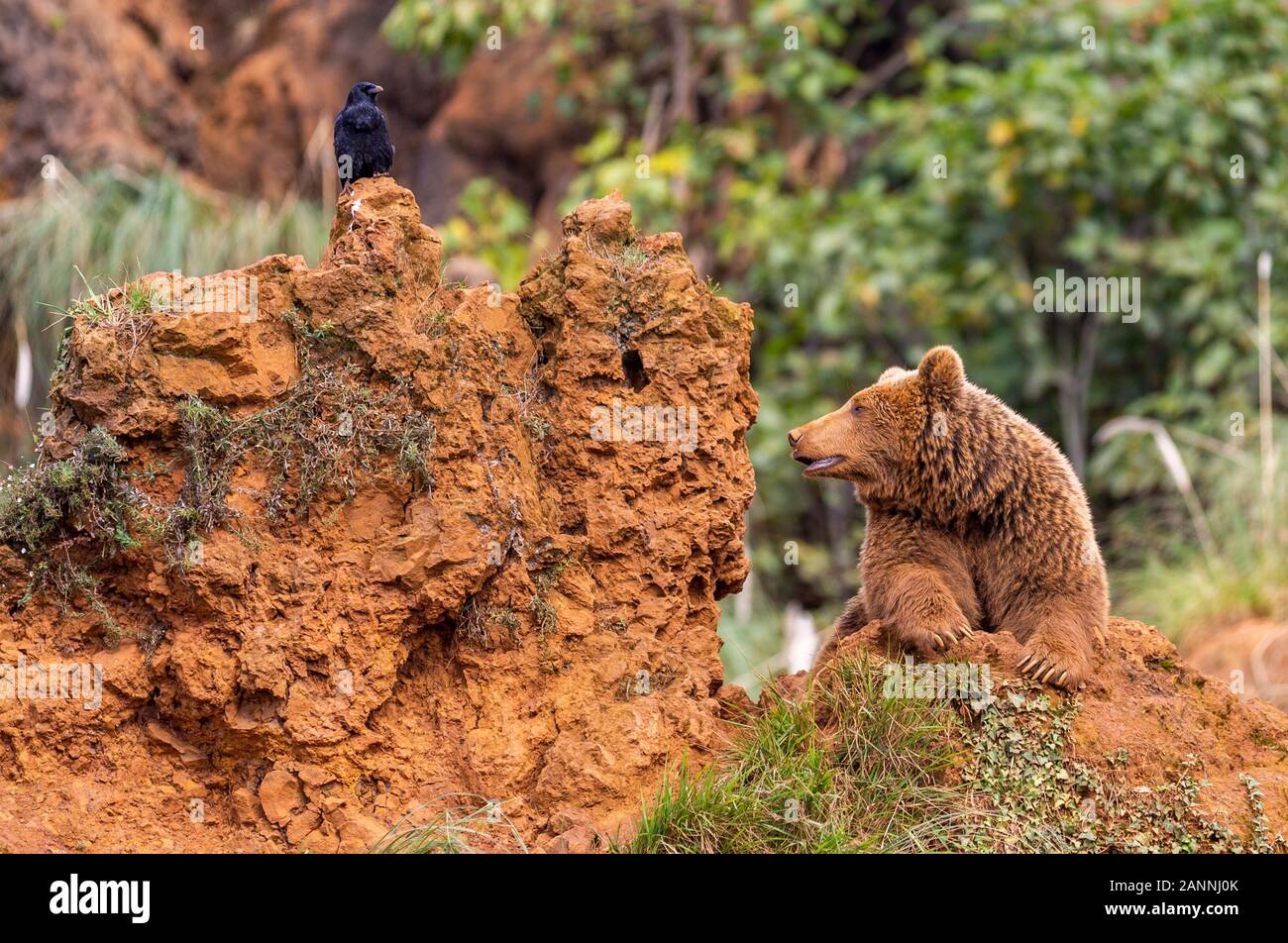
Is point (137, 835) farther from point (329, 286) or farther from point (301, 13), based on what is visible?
point (301, 13)

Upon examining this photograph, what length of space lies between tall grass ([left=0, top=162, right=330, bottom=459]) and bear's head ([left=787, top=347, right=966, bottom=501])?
7.64m

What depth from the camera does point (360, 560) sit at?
223 inches

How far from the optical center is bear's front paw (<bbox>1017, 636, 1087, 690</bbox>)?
5.86m

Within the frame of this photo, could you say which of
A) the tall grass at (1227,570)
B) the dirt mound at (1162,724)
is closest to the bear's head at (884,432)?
the dirt mound at (1162,724)

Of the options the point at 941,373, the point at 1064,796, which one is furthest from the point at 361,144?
the point at 1064,796

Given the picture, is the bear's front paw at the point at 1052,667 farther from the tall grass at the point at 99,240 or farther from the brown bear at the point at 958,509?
the tall grass at the point at 99,240

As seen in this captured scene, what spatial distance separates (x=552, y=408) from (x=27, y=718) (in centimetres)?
224

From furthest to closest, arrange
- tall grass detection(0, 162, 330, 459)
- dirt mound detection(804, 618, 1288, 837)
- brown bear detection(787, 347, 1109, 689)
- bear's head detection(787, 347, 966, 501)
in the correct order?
tall grass detection(0, 162, 330, 459) < bear's head detection(787, 347, 966, 501) < brown bear detection(787, 347, 1109, 689) < dirt mound detection(804, 618, 1288, 837)

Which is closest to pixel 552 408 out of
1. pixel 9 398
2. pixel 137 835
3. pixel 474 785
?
pixel 474 785

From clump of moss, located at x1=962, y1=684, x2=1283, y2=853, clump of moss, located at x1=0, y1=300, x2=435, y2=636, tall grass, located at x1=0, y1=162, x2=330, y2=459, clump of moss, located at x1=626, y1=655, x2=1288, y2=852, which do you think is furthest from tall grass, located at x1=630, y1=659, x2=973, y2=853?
tall grass, located at x1=0, y1=162, x2=330, y2=459

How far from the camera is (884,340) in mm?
15375

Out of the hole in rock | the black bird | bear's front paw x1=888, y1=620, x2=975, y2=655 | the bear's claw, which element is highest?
the black bird

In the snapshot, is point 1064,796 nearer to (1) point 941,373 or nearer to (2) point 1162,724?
(2) point 1162,724

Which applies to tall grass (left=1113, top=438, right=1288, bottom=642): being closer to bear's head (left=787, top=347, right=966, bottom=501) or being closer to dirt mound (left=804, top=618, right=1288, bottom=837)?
dirt mound (left=804, top=618, right=1288, bottom=837)
